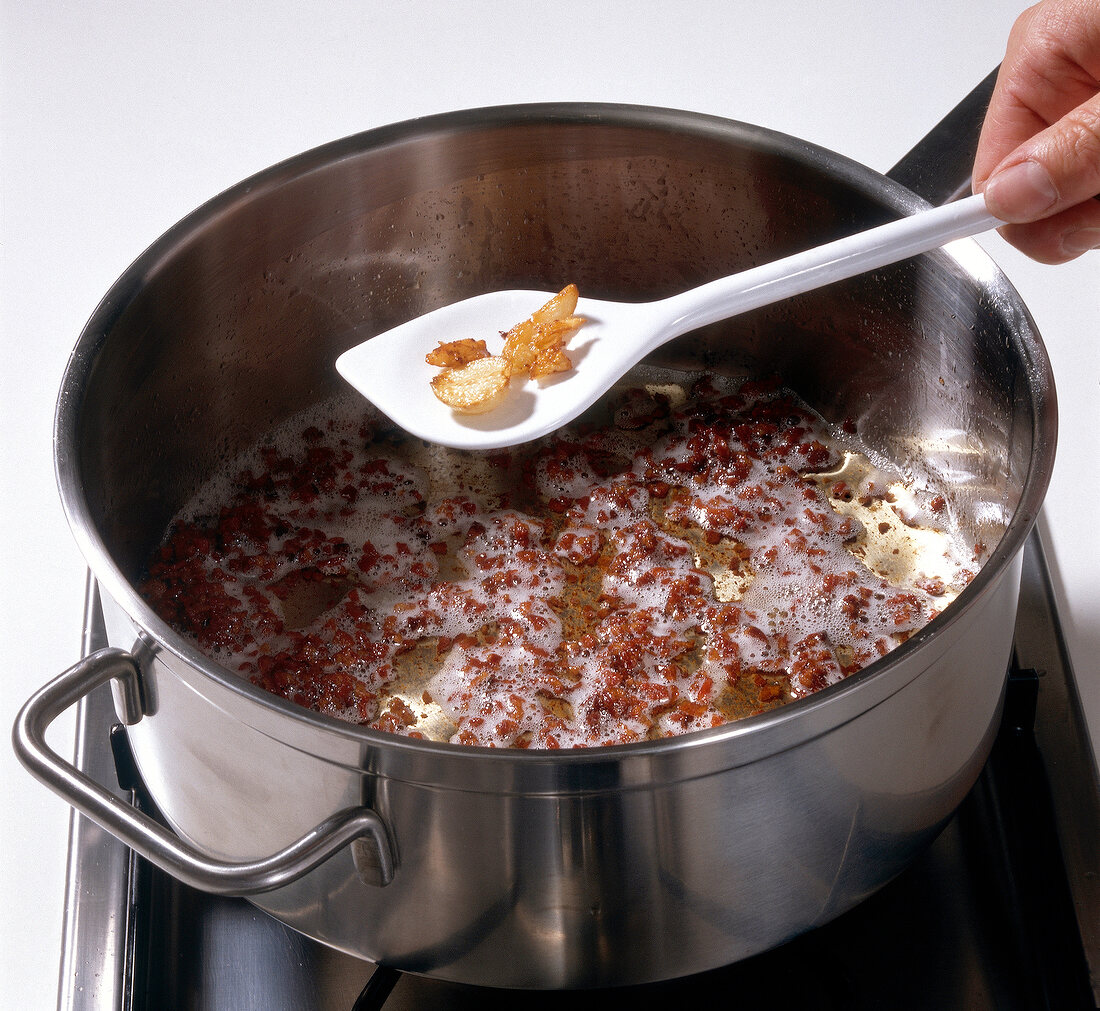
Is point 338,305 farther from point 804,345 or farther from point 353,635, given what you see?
point 804,345

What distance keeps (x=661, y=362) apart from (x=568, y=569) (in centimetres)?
30

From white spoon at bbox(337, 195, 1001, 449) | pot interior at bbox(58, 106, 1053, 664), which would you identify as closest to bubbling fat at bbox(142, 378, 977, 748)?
pot interior at bbox(58, 106, 1053, 664)

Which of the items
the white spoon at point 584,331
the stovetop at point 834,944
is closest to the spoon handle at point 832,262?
the white spoon at point 584,331

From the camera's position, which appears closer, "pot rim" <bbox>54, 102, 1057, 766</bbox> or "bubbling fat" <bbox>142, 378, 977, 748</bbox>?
"pot rim" <bbox>54, 102, 1057, 766</bbox>

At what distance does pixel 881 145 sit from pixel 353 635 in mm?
868

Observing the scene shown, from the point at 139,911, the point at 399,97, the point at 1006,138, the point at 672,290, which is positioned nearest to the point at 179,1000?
the point at 139,911

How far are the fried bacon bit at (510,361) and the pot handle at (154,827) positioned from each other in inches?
14.8

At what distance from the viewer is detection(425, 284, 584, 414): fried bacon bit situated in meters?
0.94

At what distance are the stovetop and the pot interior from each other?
0.70ft

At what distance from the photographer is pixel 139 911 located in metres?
0.79

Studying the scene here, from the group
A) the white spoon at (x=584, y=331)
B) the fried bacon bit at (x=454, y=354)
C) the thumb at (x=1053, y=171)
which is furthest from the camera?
the fried bacon bit at (x=454, y=354)

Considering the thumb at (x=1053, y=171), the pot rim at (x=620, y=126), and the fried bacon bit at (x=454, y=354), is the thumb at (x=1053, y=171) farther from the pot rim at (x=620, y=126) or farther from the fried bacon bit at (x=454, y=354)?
the fried bacon bit at (x=454, y=354)

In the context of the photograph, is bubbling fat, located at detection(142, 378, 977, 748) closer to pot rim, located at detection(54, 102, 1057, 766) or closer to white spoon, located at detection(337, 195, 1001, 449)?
white spoon, located at detection(337, 195, 1001, 449)

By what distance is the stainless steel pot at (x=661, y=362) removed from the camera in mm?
586
